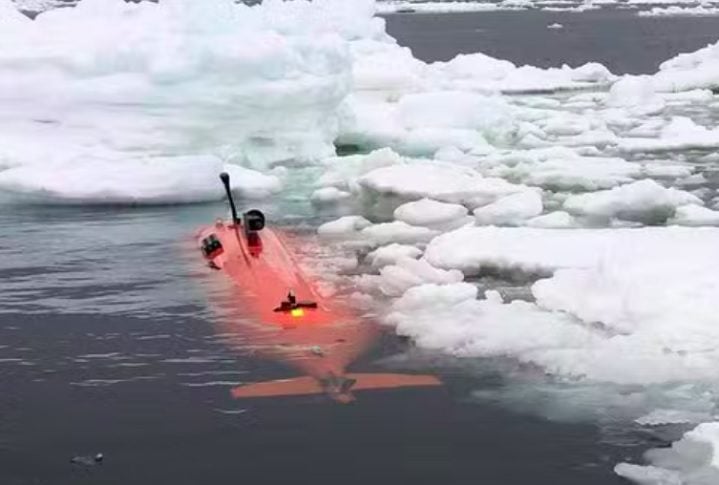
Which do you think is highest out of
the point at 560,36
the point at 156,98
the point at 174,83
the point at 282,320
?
the point at 560,36

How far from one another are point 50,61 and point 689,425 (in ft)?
40.3

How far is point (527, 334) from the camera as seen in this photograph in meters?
9.66

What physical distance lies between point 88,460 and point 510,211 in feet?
24.6

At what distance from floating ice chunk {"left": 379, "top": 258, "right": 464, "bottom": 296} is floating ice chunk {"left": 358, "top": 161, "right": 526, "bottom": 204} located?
3907mm

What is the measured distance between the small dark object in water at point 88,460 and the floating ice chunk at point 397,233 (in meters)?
5.98

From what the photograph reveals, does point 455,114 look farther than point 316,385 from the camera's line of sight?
Yes

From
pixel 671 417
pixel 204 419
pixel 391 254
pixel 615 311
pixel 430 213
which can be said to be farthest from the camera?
pixel 430 213

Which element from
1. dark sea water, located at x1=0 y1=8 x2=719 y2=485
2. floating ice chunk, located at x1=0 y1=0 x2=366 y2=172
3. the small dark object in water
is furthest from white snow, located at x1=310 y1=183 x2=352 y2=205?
the small dark object in water

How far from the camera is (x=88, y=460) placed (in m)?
7.83

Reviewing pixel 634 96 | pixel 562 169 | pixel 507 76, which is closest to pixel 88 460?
pixel 562 169

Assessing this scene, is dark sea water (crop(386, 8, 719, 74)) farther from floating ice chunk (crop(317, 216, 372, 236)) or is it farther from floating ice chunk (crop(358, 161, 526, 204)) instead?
floating ice chunk (crop(317, 216, 372, 236))

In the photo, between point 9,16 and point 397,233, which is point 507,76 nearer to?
point 9,16

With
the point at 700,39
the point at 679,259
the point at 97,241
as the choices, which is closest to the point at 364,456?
the point at 679,259

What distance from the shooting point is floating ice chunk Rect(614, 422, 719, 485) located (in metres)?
7.23
